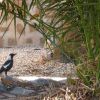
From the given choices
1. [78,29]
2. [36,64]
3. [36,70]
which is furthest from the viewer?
[36,64]

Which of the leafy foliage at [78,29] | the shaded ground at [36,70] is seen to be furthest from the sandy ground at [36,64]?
the leafy foliage at [78,29]

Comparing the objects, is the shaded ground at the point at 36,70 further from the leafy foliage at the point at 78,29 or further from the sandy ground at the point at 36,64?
the leafy foliage at the point at 78,29

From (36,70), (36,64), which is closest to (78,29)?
(36,70)

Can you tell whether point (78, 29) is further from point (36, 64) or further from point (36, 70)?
point (36, 64)

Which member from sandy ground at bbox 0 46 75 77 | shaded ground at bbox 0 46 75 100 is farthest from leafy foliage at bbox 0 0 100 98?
sandy ground at bbox 0 46 75 77

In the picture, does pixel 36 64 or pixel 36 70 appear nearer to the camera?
pixel 36 70

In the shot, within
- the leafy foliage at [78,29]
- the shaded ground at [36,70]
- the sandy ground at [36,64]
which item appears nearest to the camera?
the leafy foliage at [78,29]

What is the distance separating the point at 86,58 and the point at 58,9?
0.56 metres

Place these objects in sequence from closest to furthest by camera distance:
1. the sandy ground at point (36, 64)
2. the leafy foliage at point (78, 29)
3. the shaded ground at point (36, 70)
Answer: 1. the leafy foliage at point (78, 29)
2. the shaded ground at point (36, 70)
3. the sandy ground at point (36, 64)

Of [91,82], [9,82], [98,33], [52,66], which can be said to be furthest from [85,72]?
[52,66]

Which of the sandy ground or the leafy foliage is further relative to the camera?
the sandy ground

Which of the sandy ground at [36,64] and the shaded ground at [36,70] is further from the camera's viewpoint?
the sandy ground at [36,64]

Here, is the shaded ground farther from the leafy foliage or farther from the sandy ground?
the leafy foliage

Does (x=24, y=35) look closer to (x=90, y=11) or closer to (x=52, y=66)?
(x=52, y=66)
